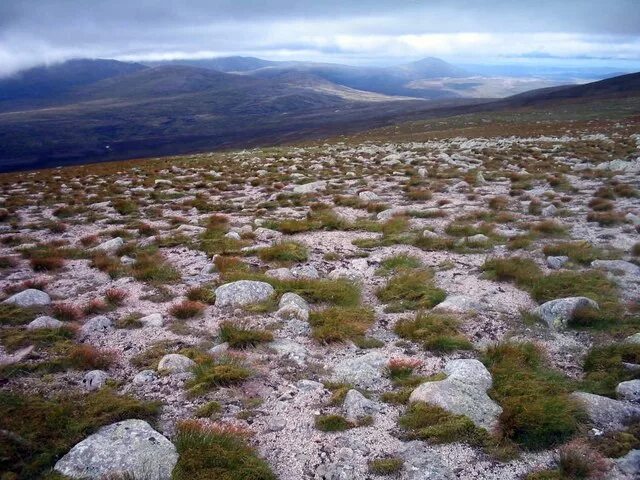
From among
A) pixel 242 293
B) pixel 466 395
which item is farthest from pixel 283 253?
pixel 466 395

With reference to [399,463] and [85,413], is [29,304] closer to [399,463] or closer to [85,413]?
[85,413]

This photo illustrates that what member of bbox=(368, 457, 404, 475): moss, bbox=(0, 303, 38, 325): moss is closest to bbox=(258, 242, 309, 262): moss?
bbox=(0, 303, 38, 325): moss

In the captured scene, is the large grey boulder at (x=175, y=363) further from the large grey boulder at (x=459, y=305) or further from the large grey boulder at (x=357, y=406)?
the large grey boulder at (x=459, y=305)

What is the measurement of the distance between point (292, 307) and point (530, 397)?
4017 millimetres

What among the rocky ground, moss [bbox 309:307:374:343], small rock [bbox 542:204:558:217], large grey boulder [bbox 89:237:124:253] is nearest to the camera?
the rocky ground

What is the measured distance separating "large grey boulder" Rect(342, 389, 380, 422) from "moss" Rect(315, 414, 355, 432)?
12cm

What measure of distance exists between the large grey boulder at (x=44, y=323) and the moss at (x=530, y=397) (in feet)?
22.1

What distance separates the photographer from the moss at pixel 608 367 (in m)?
5.66

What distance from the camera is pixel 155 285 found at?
929cm

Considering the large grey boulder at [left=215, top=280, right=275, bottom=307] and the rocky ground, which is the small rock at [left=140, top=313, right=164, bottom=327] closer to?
the rocky ground

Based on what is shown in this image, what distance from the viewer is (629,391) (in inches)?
212

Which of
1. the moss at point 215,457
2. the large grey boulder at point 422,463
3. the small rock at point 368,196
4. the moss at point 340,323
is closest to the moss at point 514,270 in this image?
the moss at point 340,323

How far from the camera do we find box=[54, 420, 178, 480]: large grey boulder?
4242 millimetres

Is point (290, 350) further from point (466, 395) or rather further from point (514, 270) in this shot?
point (514, 270)
